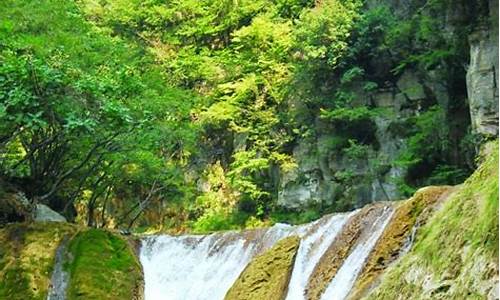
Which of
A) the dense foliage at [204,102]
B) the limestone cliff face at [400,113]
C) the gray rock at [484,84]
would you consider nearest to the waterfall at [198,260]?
the dense foliage at [204,102]

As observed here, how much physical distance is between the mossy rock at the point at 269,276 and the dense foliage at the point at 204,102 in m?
3.71

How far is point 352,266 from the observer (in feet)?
26.2

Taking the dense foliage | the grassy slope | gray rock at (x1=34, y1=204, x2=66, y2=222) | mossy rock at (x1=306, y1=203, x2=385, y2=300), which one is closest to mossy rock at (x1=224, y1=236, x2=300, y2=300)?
mossy rock at (x1=306, y1=203, x2=385, y2=300)

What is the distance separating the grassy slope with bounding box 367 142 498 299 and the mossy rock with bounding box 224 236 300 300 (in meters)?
4.20

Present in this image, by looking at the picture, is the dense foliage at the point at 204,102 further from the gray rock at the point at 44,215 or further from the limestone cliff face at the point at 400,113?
the gray rock at the point at 44,215

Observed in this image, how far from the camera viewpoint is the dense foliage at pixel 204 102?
11656 mm

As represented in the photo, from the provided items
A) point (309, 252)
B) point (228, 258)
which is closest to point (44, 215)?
point (228, 258)

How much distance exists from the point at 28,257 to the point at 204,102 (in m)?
14.2

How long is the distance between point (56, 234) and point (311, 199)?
1079 cm

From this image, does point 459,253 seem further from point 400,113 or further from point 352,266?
point 400,113

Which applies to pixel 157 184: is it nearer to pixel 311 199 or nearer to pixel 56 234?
pixel 311 199

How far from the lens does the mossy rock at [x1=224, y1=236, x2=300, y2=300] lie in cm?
880

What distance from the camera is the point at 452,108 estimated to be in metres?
17.9

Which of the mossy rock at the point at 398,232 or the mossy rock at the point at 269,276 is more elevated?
the mossy rock at the point at 398,232
